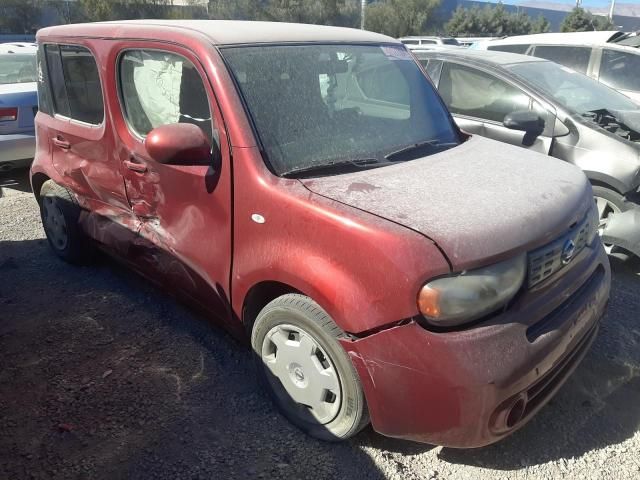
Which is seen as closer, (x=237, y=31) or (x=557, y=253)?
(x=557, y=253)

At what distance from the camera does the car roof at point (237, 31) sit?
280 centimetres

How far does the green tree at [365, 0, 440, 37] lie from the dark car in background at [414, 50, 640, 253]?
35896 millimetres

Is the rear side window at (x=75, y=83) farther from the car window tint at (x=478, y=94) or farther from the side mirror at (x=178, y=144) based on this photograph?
the car window tint at (x=478, y=94)

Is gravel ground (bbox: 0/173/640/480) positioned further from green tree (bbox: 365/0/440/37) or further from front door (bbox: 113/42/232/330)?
green tree (bbox: 365/0/440/37)

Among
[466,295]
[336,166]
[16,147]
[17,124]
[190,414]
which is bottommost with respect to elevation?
[190,414]

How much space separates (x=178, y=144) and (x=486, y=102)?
3.47 m

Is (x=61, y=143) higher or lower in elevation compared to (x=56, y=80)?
A: lower

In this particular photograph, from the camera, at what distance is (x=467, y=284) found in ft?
6.50

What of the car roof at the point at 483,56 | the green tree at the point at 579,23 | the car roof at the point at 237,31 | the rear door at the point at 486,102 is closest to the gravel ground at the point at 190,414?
the rear door at the point at 486,102

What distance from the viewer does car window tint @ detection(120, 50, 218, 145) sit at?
2.74 m

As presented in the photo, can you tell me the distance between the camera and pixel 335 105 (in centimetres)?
284

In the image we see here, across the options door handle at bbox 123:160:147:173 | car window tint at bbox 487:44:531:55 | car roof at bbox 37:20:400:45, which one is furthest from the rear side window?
car window tint at bbox 487:44:531:55

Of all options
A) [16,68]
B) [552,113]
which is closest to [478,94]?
[552,113]

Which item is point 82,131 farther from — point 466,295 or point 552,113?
point 552,113
